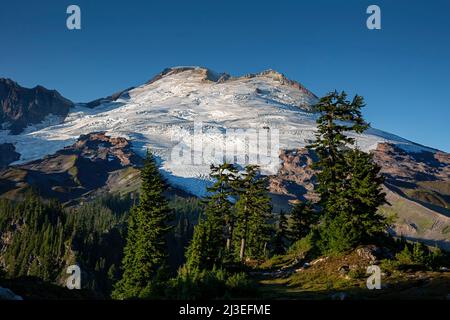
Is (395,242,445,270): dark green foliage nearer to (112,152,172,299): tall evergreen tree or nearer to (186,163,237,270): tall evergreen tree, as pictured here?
(186,163,237,270): tall evergreen tree

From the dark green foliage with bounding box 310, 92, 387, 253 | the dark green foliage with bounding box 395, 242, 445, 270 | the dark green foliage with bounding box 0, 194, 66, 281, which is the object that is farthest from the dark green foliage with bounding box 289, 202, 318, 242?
the dark green foliage with bounding box 0, 194, 66, 281

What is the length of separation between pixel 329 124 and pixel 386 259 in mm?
14500

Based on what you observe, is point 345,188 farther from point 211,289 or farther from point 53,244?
point 53,244

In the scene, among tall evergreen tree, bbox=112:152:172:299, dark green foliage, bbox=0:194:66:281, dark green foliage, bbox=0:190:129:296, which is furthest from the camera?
dark green foliage, bbox=0:194:66:281

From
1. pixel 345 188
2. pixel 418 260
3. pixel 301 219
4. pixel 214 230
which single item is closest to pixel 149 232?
pixel 214 230

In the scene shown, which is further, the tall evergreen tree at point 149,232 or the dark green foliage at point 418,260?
the tall evergreen tree at point 149,232

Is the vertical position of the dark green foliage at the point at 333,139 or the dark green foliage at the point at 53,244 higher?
the dark green foliage at the point at 333,139

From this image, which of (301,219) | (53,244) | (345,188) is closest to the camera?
(345,188)

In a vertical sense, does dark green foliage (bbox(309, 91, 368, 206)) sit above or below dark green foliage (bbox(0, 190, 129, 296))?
above

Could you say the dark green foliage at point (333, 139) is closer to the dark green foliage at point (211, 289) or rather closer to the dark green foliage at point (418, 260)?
the dark green foliage at point (418, 260)

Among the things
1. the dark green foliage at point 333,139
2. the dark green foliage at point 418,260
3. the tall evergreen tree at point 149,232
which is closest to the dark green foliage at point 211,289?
the dark green foliage at point 418,260
